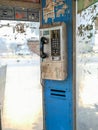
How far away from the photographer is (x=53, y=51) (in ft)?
11.3

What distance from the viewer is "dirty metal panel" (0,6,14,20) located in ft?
11.1

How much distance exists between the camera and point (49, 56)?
11.5 feet

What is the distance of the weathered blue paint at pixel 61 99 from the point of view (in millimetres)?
3387

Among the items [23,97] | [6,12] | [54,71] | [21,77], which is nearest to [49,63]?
[54,71]

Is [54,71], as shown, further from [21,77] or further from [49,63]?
[21,77]

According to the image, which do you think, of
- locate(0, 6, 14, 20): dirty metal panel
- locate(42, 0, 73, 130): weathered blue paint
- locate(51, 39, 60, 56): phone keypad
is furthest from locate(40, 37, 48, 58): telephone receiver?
locate(0, 6, 14, 20): dirty metal panel

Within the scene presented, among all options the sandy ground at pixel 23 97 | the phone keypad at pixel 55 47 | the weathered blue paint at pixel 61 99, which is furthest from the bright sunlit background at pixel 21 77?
the phone keypad at pixel 55 47

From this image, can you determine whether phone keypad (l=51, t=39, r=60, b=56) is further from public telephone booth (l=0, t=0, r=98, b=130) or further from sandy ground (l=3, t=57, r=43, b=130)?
sandy ground (l=3, t=57, r=43, b=130)

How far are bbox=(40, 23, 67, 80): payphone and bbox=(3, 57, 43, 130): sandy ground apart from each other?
0.58 ft

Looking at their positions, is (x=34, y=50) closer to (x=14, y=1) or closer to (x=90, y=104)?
(x=14, y=1)

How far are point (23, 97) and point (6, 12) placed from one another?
1074mm

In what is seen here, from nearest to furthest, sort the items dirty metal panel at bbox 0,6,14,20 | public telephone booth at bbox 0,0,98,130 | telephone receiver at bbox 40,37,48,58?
public telephone booth at bbox 0,0,98,130 → dirty metal panel at bbox 0,6,14,20 → telephone receiver at bbox 40,37,48,58

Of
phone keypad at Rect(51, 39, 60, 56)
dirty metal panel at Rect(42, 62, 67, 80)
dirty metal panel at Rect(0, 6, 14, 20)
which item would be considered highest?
dirty metal panel at Rect(0, 6, 14, 20)

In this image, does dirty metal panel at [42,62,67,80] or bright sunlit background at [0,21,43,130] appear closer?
dirty metal panel at [42,62,67,80]
